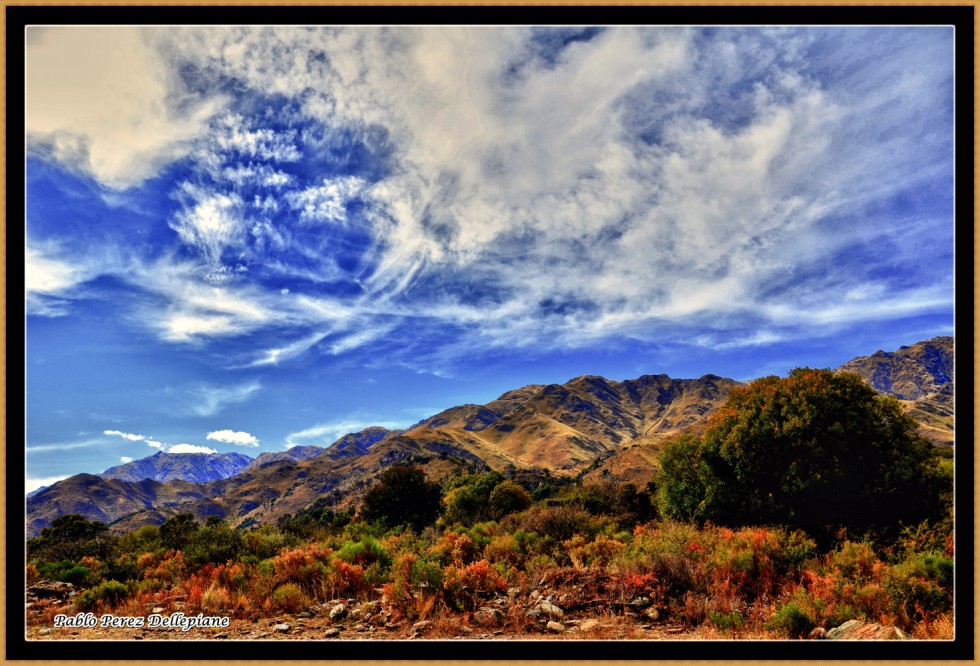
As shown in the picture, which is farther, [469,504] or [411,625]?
[469,504]

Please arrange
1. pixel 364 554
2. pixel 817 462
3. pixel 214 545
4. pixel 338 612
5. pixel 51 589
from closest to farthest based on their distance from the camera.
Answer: pixel 338 612 → pixel 51 589 → pixel 364 554 → pixel 817 462 → pixel 214 545

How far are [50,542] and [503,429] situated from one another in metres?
147

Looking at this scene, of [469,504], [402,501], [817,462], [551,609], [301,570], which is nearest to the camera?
[551,609]

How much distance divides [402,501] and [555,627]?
15.8 m

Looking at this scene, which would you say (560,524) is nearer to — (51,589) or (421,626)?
(421,626)

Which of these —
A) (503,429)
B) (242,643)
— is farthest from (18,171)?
(503,429)

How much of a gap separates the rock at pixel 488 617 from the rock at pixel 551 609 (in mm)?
586

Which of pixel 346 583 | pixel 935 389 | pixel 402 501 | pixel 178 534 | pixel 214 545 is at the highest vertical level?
pixel 935 389

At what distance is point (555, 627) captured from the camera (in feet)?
18.6

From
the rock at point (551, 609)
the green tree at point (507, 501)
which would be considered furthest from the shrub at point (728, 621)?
the green tree at point (507, 501)

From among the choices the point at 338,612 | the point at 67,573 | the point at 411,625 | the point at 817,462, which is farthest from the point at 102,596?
the point at 817,462

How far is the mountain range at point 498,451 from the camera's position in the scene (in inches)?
456

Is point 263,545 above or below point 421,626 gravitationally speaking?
below

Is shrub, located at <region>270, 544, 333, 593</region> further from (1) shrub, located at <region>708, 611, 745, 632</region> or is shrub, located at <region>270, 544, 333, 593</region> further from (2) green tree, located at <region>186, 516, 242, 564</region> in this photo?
(1) shrub, located at <region>708, 611, 745, 632</region>
